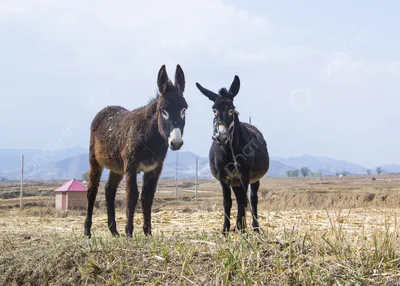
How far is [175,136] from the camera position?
298 inches

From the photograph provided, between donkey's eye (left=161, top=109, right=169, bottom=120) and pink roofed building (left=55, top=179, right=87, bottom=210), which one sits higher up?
donkey's eye (left=161, top=109, right=169, bottom=120)

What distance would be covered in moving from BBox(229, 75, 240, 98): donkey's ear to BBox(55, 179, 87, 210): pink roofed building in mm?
16942

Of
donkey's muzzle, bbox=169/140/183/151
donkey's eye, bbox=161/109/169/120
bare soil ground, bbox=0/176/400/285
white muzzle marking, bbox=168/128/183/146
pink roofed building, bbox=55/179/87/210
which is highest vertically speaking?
donkey's eye, bbox=161/109/169/120

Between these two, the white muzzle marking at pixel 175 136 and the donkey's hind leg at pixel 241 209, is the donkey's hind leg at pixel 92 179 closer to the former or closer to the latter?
the white muzzle marking at pixel 175 136

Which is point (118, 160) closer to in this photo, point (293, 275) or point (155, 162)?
point (155, 162)

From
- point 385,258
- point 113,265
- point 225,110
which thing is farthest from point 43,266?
point 225,110

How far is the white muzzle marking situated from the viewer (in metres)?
7.52

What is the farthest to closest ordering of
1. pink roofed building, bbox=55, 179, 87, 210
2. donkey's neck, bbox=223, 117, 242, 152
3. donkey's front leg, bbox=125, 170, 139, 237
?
pink roofed building, bbox=55, 179, 87, 210, donkey's neck, bbox=223, 117, 242, 152, donkey's front leg, bbox=125, 170, 139, 237

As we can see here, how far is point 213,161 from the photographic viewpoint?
32.3 feet

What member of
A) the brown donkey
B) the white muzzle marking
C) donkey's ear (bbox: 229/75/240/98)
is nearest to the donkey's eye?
the brown donkey

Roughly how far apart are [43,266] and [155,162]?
10.6ft

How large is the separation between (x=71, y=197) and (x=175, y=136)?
730 inches

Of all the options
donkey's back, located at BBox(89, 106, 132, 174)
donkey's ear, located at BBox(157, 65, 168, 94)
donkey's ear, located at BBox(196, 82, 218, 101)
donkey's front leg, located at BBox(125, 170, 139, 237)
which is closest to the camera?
donkey's front leg, located at BBox(125, 170, 139, 237)

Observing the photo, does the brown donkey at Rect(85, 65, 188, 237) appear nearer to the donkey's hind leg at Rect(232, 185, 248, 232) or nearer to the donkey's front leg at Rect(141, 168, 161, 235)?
the donkey's front leg at Rect(141, 168, 161, 235)
